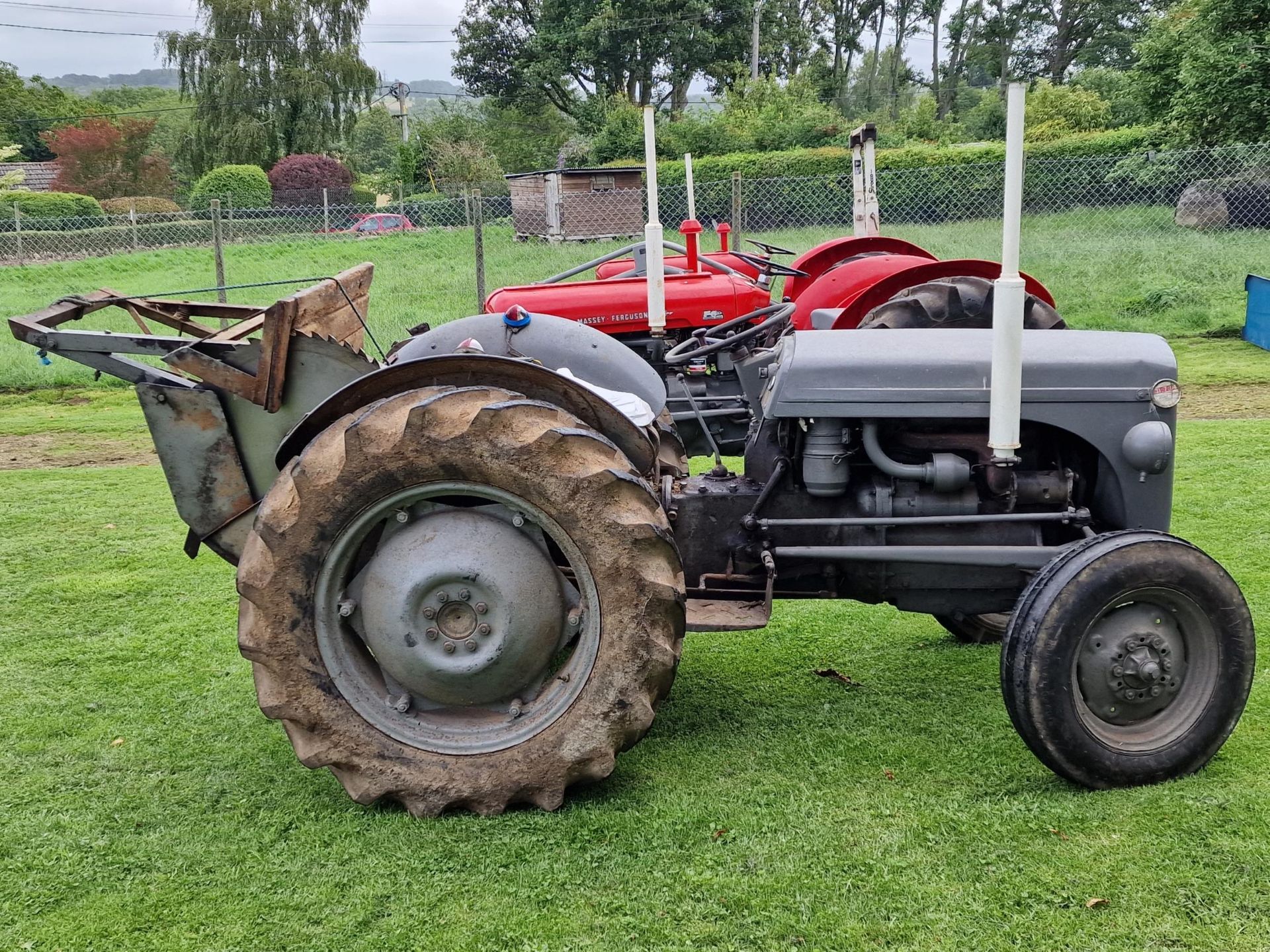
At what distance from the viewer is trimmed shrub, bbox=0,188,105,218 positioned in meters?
24.5

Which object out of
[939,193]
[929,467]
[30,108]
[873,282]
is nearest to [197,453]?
[929,467]

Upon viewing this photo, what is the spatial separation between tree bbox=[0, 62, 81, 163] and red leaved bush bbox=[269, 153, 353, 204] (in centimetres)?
1477

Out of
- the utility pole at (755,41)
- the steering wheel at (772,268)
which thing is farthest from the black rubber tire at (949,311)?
the utility pole at (755,41)

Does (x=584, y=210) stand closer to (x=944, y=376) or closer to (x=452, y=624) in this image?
(x=944, y=376)

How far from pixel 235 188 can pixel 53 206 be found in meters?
5.41

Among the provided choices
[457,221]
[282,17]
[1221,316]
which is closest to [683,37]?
[282,17]

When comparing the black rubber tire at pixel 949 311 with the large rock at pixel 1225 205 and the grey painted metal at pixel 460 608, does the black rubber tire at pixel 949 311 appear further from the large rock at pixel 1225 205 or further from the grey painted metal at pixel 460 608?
the large rock at pixel 1225 205

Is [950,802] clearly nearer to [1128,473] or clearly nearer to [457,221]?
A: [1128,473]

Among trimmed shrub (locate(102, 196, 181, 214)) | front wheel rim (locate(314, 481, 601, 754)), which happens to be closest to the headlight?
front wheel rim (locate(314, 481, 601, 754))

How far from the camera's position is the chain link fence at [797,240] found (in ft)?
41.4

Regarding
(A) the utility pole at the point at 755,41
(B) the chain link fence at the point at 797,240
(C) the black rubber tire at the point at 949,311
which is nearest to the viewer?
(C) the black rubber tire at the point at 949,311

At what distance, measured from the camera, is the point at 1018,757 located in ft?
10.6

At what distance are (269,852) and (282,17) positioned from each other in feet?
158

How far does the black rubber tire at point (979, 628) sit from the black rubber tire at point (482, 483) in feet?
5.50
